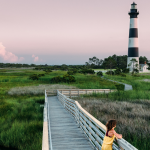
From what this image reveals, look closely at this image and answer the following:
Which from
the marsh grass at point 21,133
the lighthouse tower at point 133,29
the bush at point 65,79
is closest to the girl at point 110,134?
the marsh grass at point 21,133

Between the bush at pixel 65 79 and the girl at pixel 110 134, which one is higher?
the girl at pixel 110 134

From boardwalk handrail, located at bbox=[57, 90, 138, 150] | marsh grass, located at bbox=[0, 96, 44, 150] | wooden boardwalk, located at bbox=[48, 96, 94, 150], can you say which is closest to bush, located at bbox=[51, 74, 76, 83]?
marsh grass, located at bbox=[0, 96, 44, 150]

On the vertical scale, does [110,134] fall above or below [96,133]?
above

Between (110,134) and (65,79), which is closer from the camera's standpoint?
(110,134)

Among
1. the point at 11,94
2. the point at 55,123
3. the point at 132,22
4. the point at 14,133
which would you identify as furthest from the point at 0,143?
the point at 132,22

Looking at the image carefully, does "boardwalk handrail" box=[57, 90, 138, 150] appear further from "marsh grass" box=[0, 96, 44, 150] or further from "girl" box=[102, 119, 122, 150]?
"marsh grass" box=[0, 96, 44, 150]

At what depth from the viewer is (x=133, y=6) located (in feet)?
170

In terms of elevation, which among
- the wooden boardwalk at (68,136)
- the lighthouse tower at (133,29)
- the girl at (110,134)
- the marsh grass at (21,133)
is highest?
the lighthouse tower at (133,29)

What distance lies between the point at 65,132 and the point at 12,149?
10.6 feet

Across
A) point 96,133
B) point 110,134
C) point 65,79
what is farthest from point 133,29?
point 110,134

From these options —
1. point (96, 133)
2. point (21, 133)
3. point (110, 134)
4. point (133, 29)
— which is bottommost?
point (21, 133)

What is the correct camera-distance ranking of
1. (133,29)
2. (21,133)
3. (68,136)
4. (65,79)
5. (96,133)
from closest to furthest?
(96,133) < (68,136) < (21,133) < (65,79) < (133,29)

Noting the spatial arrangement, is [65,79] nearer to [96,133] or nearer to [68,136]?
[68,136]

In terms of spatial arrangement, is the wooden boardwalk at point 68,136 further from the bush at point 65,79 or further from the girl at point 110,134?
the bush at point 65,79
